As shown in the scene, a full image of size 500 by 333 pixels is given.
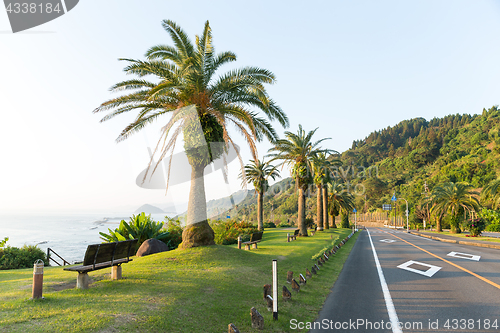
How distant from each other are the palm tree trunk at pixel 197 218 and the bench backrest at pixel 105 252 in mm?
4460

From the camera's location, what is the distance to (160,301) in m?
6.59

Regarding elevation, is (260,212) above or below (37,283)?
above

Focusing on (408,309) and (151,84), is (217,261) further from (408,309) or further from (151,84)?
(151,84)

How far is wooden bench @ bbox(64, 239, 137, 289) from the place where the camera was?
24.1 feet

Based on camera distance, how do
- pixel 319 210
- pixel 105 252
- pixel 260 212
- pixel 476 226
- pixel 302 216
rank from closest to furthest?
pixel 105 252, pixel 302 216, pixel 476 226, pixel 319 210, pixel 260 212

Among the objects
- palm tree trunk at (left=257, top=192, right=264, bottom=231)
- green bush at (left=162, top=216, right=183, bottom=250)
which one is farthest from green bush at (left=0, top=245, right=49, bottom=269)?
palm tree trunk at (left=257, top=192, right=264, bottom=231)

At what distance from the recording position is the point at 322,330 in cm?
573

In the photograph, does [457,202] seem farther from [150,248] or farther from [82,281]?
[82,281]

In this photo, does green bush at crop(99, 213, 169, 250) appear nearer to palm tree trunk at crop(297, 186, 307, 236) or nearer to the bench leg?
the bench leg

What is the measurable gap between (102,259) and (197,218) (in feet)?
19.3

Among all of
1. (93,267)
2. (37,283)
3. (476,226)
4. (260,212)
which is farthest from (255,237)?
(476,226)

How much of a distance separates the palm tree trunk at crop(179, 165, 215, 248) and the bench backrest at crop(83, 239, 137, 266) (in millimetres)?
4460

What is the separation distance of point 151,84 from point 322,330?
1252 cm

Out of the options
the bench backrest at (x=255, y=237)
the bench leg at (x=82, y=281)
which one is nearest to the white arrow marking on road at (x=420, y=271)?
the bench backrest at (x=255, y=237)
